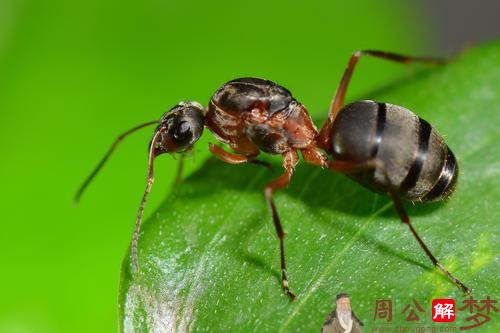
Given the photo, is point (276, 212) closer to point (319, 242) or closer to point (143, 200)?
point (319, 242)

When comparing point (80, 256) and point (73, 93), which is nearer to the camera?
point (80, 256)

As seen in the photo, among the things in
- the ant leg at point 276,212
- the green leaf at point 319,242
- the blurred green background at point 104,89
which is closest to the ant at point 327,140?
the ant leg at point 276,212

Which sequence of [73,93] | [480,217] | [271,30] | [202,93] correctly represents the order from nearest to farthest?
[480,217], [73,93], [202,93], [271,30]

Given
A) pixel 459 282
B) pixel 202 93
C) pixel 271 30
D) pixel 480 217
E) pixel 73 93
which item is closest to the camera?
pixel 459 282

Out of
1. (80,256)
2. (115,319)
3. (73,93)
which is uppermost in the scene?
(73,93)

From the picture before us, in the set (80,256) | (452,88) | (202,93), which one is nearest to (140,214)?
(80,256)

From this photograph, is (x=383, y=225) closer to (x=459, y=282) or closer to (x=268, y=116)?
(x=459, y=282)

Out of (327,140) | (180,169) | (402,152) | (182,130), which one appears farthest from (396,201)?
(180,169)

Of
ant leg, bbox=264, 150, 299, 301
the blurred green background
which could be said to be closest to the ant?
ant leg, bbox=264, 150, 299, 301

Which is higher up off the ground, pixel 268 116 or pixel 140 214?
pixel 268 116
